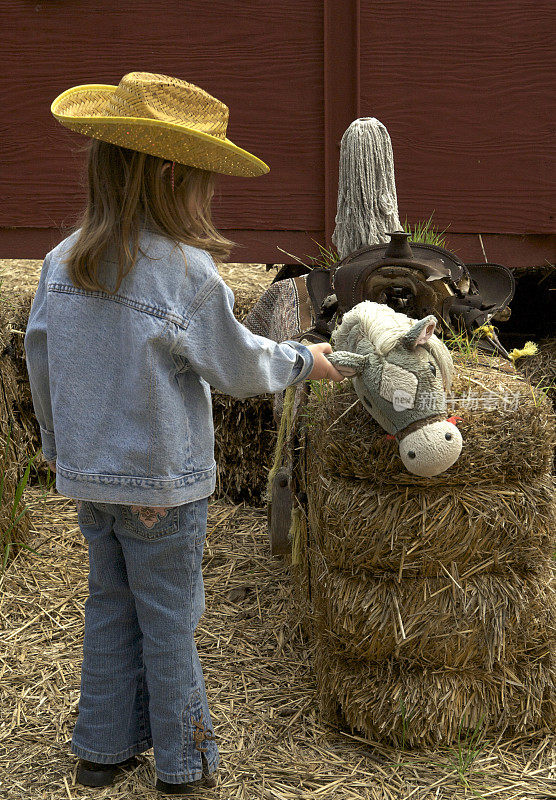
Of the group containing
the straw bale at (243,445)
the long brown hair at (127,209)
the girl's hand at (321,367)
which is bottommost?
the straw bale at (243,445)

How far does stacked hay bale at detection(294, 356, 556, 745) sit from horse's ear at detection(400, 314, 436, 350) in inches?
9.4

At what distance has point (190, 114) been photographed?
6.93ft

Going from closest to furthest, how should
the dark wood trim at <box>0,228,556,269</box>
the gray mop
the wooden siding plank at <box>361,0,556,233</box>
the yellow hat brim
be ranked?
the yellow hat brim
the gray mop
the wooden siding plank at <box>361,0,556,233</box>
the dark wood trim at <box>0,228,556,269</box>

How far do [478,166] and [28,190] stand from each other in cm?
223

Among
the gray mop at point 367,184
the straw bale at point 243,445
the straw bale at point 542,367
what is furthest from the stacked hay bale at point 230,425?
the straw bale at point 542,367

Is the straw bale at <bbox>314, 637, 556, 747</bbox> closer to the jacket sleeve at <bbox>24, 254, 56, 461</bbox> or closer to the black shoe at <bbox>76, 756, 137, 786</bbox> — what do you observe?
the black shoe at <bbox>76, 756, 137, 786</bbox>

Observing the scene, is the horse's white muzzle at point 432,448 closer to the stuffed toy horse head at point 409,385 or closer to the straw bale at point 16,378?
the stuffed toy horse head at point 409,385

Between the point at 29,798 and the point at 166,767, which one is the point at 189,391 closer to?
the point at 166,767

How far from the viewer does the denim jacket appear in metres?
2.02

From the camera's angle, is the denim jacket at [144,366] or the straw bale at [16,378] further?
the straw bale at [16,378]

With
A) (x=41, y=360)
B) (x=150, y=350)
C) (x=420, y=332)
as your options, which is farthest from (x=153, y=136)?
(x=420, y=332)

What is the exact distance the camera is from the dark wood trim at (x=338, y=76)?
13.6ft

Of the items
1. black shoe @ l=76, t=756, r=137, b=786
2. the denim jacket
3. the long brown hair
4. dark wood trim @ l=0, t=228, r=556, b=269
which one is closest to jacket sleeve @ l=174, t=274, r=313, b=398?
the denim jacket

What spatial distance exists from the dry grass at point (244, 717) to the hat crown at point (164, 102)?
1.71m
